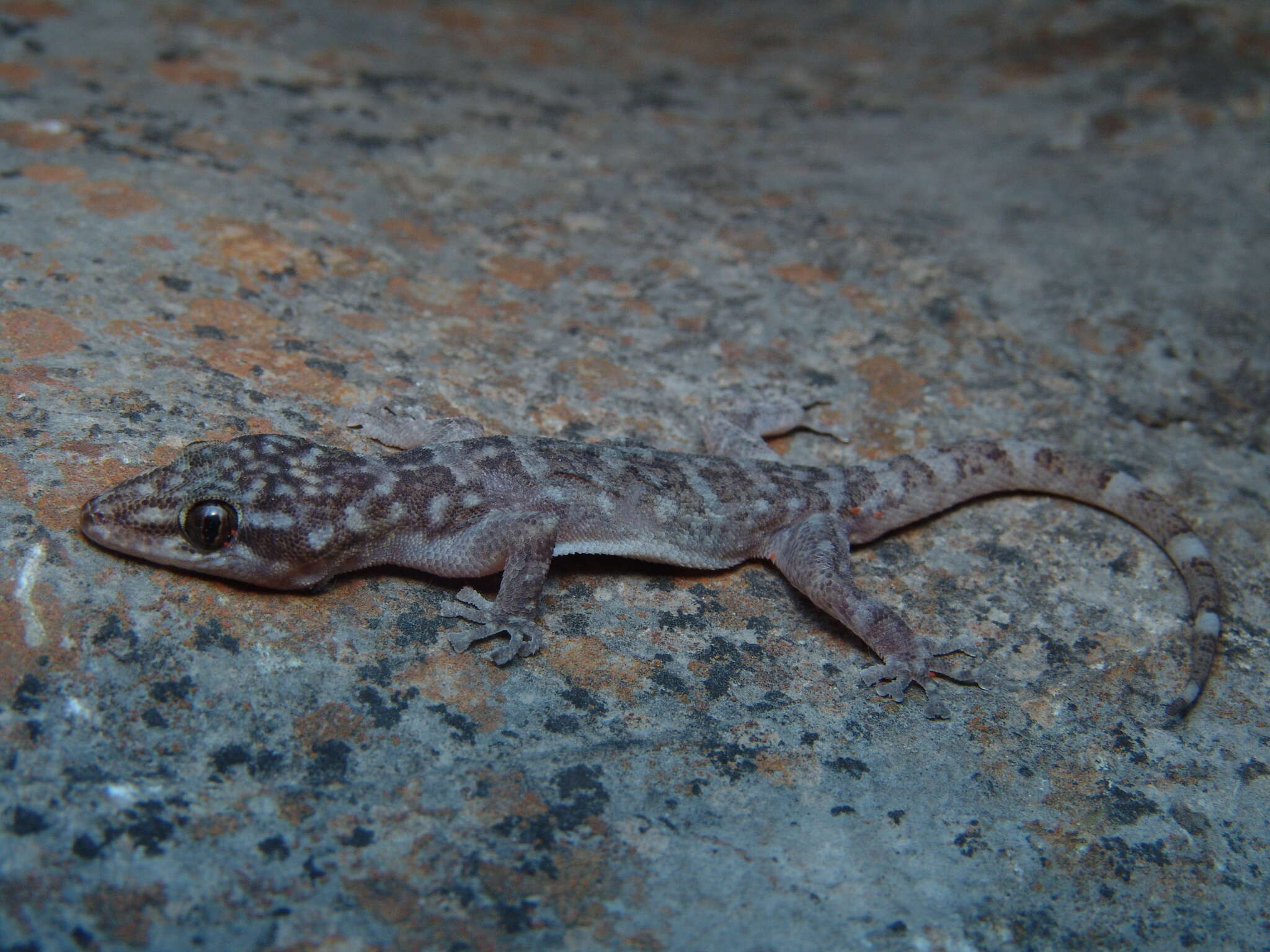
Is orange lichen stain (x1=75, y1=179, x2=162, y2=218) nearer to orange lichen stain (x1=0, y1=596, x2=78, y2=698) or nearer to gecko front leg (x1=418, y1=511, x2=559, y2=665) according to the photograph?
orange lichen stain (x1=0, y1=596, x2=78, y2=698)

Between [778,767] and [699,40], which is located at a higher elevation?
[699,40]

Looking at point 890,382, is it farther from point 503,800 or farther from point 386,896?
point 386,896

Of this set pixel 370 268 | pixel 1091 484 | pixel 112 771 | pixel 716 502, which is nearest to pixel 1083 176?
pixel 1091 484

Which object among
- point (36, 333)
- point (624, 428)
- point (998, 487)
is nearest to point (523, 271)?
point (624, 428)

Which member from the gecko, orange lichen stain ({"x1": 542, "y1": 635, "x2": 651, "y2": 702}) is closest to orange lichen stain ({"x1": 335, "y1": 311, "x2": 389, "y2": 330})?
the gecko

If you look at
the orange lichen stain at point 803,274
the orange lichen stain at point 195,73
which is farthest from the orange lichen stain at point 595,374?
the orange lichen stain at point 195,73

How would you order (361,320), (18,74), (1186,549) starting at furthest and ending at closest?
1. (18,74)
2. (361,320)
3. (1186,549)

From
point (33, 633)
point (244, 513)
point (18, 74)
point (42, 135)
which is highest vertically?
point (18, 74)
